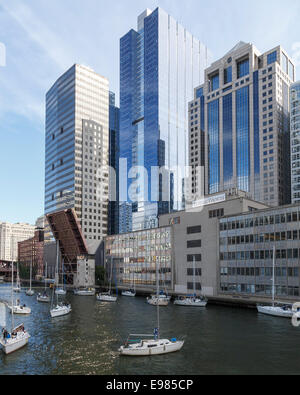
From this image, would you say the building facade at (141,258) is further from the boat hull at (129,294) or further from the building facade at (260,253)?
the building facade at (260,253)

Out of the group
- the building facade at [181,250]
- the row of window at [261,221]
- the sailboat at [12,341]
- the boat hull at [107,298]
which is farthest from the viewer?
the boat hull at [107,298]

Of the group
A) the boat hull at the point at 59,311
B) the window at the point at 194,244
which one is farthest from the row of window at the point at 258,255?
the boat hull at the point at 59,311

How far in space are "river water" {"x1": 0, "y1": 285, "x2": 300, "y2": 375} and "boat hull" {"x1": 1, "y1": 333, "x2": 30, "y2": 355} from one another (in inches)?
38.2

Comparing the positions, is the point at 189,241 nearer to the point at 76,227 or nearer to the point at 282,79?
the point at 76,227

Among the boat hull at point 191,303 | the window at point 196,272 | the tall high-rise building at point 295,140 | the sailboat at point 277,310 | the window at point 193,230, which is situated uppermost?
the tall high-rise building at point 295,140

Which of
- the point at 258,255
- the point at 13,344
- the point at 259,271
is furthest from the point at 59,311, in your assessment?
the point at 258,255

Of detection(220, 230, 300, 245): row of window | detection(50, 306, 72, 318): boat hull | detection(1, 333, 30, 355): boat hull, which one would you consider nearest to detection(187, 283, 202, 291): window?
detection(220, 230, 300, 245): row of window

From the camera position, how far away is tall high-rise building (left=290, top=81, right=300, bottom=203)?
173m

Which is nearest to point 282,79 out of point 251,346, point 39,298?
point 39,298

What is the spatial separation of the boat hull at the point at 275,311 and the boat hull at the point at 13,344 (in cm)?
4875

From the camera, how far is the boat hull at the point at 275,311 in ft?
237

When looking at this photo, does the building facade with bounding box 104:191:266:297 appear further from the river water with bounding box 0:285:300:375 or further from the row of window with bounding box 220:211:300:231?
the river water with bounding box 0:285:300:375

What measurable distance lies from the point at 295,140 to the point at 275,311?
121904mm

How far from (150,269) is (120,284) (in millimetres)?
20673
